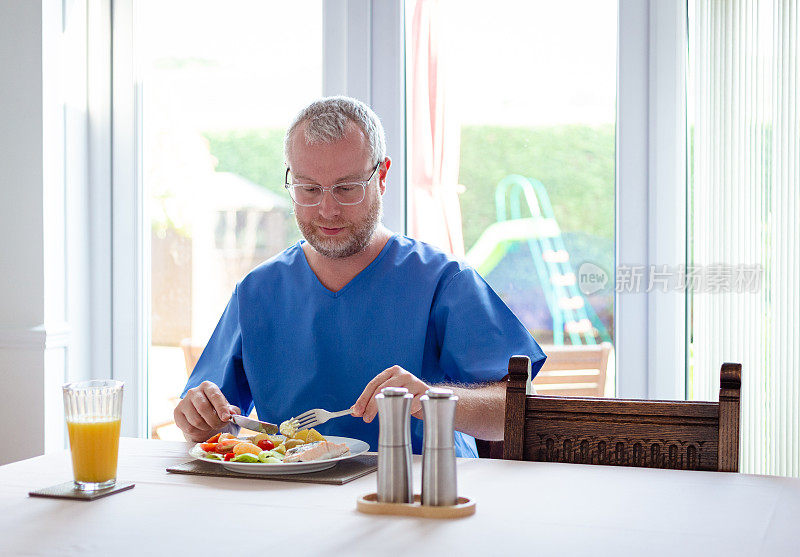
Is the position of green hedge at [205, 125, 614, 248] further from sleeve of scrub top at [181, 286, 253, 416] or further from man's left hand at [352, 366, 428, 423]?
man's left hand at [352, 366, 428, 423]

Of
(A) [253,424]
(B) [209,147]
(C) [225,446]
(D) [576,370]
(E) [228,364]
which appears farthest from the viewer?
(B) [209,147]

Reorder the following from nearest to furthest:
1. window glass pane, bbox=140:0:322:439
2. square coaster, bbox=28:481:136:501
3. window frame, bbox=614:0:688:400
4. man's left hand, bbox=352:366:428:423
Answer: square coaster, bbox=28:481:136:501 → man's left hand, bbox=352:366:428:423 → window frame, bbox=614:0:688:400 → window glass pane, bbox=140:0:322:439

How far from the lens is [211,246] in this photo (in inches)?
123

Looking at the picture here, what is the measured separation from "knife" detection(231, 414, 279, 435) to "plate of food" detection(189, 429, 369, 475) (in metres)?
0.04

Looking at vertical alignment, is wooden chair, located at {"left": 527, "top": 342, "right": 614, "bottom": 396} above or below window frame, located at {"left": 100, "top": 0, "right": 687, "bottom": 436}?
below

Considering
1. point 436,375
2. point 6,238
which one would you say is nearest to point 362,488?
point 436,375

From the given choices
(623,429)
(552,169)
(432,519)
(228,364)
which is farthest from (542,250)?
(432,519)

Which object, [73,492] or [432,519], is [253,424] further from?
[432,519]

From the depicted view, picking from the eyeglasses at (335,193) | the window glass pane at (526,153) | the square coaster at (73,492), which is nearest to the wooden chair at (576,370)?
the window glass pane at (526,153)

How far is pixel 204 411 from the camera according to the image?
1602 millimetres

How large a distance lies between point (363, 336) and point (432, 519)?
0.88m

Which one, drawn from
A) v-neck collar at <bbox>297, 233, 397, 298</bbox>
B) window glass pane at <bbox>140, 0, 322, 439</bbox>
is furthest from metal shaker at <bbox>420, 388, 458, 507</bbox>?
window glass pane at <bbox>140, 0, 322, 439</bbox>

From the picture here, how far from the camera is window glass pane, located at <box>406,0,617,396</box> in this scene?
8.91 feet

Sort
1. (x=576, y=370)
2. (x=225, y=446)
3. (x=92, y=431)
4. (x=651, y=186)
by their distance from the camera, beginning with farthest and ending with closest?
(x=576, y=370), (x=651, y=186), (x=225, y=446), (x=92, y=431)
